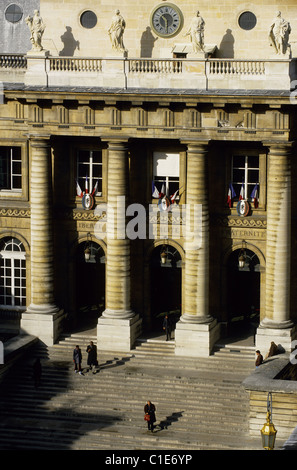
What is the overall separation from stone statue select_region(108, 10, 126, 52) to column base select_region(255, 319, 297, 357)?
1479 centimetres

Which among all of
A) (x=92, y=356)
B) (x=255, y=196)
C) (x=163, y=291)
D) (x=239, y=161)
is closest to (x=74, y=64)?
(x=239, y=161)

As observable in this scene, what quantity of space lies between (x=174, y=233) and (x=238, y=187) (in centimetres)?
385

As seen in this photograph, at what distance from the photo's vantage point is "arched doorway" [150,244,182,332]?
7350 centimetres

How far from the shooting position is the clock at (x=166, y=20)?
73000 mm

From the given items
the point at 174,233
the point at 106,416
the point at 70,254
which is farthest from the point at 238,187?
the point at 106,416

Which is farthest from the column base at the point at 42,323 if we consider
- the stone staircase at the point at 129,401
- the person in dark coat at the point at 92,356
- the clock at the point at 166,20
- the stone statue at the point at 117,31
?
the clock at the point at 166,20

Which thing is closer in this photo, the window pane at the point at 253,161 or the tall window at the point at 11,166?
the window pane at the point at 253,161

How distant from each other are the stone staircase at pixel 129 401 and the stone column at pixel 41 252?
1.17 m

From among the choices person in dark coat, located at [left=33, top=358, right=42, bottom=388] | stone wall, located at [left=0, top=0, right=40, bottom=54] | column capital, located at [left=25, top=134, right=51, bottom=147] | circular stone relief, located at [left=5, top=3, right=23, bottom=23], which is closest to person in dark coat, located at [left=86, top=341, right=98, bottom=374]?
person in dark coat, located at [left=33, top=358, right=42, bottom=388]

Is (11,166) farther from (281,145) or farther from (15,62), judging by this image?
(281,145)

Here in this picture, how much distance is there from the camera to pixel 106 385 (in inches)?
2657

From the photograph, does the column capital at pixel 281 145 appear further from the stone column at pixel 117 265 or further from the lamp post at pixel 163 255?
the lamp post at pixel 163 255

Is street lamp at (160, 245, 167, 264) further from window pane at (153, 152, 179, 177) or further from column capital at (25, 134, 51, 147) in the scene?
column capital at (25, 134, 51, 147)
